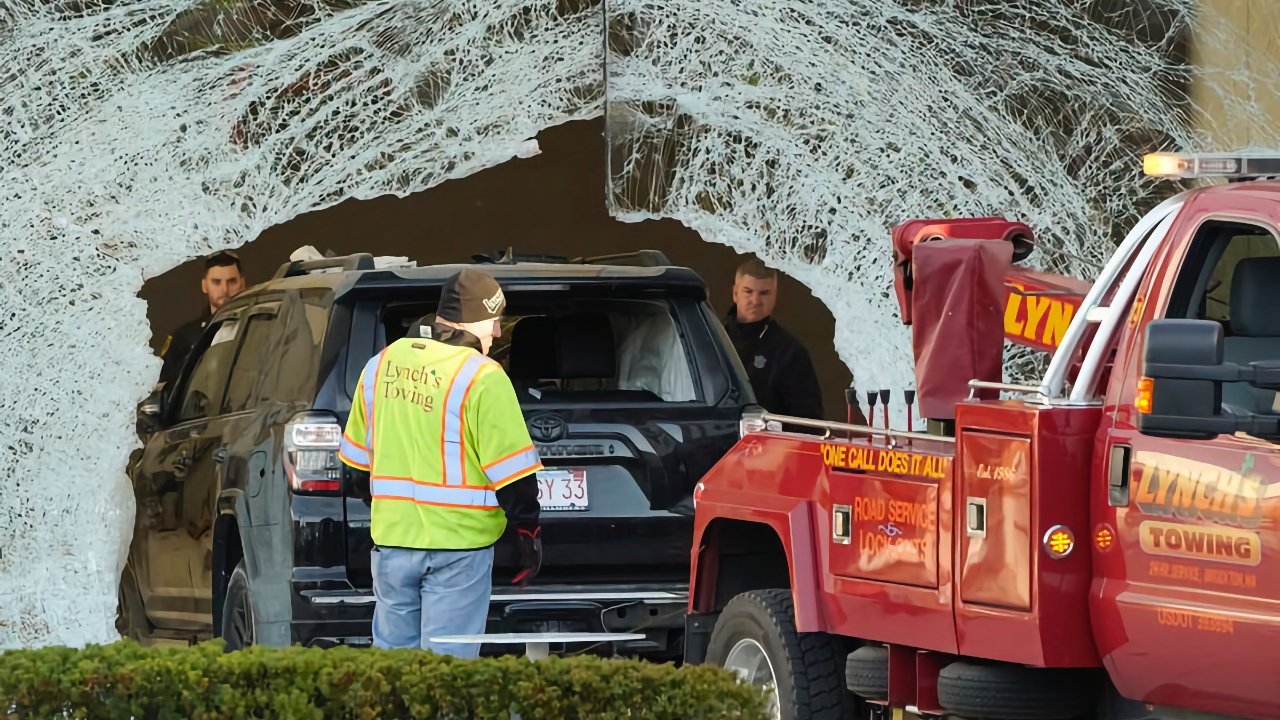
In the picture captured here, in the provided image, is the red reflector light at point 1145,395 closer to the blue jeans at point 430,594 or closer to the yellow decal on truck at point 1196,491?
the yellow decal on truck at point 1196,491

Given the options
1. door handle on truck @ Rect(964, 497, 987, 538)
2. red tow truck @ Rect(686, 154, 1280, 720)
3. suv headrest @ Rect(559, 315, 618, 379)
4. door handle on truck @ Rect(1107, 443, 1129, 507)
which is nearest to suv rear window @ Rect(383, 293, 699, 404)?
suv headrest @ Rect(559, 315, 618, 379)

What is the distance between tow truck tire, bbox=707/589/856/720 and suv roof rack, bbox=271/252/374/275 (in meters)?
2.37

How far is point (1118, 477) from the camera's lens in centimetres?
586

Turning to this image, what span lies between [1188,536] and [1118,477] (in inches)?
11.0

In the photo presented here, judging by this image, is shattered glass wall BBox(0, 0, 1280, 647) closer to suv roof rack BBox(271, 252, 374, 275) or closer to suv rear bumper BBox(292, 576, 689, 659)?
suv roof rack BBox(271, 252, 374, 275)

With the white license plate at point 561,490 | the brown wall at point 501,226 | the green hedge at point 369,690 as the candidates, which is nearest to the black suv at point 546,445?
the white license plate at point 561,490

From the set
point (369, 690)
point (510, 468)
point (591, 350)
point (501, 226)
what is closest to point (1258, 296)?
point (369, 690)

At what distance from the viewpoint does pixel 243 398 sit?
9648 millimetres

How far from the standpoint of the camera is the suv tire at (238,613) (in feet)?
29.2

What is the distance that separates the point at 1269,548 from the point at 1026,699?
106 cm

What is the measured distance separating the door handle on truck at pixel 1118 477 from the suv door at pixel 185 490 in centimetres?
453

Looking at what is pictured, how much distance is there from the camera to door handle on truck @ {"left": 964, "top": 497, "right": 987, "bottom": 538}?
6.15 metres

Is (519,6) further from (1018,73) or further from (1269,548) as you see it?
(1269,548)

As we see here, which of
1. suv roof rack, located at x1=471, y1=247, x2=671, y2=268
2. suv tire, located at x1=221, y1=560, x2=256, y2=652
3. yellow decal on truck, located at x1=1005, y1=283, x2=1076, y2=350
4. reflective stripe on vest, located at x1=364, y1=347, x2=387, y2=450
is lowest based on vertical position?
suv tire, located at x1=221, y1=560, x2=256, y2=652
